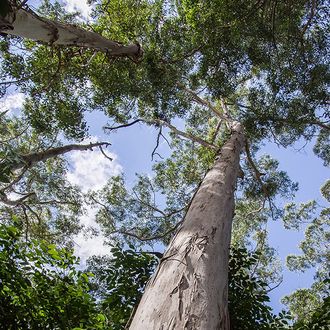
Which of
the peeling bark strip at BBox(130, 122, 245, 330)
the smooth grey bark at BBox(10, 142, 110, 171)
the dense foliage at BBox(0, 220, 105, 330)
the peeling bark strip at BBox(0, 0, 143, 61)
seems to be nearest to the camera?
the peeling bark strip at BBox(130, 122, 245, 330)

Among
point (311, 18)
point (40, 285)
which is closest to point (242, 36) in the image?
point (311, 18)

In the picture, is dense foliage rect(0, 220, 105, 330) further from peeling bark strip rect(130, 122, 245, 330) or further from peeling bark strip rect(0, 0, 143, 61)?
peeling bark strip rect(0, 0, 143, 61)

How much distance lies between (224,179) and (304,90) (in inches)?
174

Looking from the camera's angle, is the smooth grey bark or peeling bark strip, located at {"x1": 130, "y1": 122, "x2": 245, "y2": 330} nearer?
peeling bark strip, located at {"x1": 130, "y1": 122, "x2": 245, "y2": 330}

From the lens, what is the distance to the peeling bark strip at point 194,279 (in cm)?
201

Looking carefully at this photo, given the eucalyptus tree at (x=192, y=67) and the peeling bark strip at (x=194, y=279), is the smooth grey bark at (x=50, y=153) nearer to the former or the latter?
the eucalyptus tree at (x=192, y=67)

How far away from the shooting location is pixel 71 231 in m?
10.7

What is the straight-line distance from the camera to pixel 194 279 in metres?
2.36

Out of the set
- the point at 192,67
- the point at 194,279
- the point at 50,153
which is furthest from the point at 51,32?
the point at 192,67

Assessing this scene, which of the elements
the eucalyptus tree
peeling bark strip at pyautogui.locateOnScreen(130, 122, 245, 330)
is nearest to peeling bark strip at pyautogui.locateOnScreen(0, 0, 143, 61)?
the eucalyptus tree

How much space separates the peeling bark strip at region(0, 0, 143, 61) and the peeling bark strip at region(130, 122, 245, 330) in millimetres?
2163

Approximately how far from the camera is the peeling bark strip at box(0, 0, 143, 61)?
382 cm

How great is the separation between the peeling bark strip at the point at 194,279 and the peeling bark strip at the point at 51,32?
2.16 m

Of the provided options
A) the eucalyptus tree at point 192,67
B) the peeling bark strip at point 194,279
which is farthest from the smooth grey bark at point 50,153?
the peeling bark strip at point 194,279
